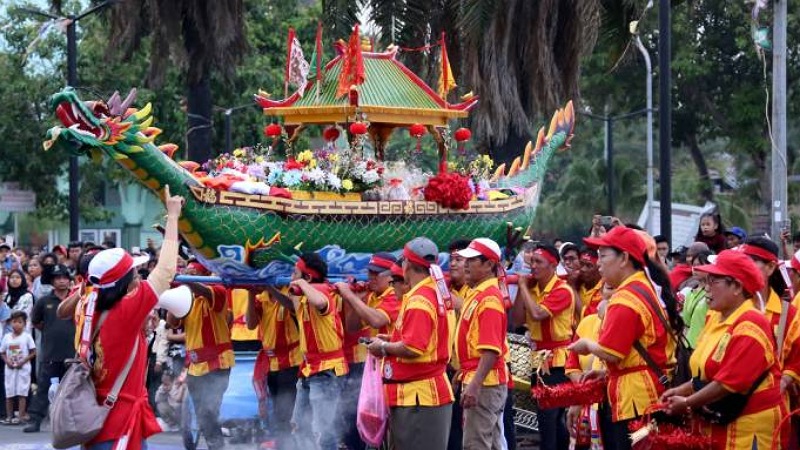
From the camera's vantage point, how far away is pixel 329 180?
45.3 feet

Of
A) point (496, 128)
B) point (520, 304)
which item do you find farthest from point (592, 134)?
point (520, 304)

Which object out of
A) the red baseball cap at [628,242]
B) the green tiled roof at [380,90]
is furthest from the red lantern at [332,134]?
the red baseball cap at [628,242]

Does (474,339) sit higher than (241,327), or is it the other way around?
(474,339)

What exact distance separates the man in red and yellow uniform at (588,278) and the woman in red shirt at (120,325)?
453cm

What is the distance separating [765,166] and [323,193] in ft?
86.1

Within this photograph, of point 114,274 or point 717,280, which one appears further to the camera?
point 114,274

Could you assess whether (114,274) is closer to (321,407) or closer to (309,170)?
(321,407)

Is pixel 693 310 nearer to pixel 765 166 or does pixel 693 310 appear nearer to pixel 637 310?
pixel 637 310

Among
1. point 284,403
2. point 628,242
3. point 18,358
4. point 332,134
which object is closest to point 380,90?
point 332,134

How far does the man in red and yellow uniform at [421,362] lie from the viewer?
993cm

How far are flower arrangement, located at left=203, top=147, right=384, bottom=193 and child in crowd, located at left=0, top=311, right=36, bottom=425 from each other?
5.09m

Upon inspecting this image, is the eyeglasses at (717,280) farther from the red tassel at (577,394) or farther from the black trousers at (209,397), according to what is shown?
the black trousers at (209,397)

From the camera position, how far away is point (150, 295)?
8789 millimetres

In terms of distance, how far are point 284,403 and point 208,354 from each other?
83 cm
